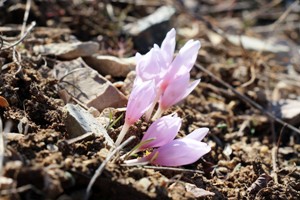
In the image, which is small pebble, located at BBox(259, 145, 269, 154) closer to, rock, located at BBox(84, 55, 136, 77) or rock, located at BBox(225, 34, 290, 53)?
rock, located at BBox(84, 55, 136, 77)

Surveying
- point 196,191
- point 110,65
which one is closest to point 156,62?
point 196,191

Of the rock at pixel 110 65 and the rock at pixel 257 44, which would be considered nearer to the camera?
the rock at pixel 110 65

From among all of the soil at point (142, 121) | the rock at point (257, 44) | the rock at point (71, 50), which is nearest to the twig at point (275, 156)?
the soil at point (142, 121)

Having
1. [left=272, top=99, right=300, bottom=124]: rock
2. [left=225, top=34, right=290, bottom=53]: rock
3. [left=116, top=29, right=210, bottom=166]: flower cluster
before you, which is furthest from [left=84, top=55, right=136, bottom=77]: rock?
[left=225, top=34, right=290, bottom=53]: rock

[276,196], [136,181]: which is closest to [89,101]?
[136,181]

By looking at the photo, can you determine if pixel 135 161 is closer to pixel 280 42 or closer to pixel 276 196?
pixel 276 196

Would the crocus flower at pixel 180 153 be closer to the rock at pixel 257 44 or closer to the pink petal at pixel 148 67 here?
the pink petal at pixel 148 67
